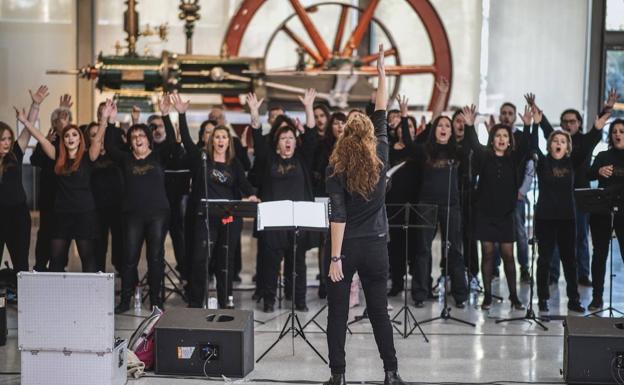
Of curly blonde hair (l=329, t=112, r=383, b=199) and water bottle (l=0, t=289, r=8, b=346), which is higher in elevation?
curly blonde hair (l=329, t=112, r=383, b=199)

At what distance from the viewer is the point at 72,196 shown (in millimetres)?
7262

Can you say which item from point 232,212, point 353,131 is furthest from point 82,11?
point 353,131

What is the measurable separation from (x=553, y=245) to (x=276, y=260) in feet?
7.12

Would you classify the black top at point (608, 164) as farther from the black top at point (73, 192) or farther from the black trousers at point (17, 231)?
the black trousers at point (17, 231)

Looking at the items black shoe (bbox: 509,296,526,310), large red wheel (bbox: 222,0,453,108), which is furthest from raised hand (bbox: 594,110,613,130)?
large red wheel (bbox: 222,0,453,108)

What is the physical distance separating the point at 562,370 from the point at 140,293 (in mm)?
3451

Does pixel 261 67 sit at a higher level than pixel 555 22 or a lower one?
lower

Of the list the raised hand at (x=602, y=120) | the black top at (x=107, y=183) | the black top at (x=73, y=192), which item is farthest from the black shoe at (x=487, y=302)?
the black top at (x=73, y=192)

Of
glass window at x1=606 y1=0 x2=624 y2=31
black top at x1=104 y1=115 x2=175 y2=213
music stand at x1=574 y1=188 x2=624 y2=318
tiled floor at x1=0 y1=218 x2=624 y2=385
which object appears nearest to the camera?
tiled floor at x1=0 y1=218 x2=624 y2=385

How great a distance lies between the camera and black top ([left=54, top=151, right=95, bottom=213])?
23.8ft

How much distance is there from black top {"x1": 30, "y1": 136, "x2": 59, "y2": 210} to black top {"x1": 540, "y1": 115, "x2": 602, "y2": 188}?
3.99 metres

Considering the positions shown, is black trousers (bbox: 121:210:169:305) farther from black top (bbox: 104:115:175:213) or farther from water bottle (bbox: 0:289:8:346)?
water bottle (bbox: 0:289:8:346)

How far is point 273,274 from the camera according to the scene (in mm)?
7730

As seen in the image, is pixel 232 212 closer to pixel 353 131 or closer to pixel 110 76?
pixel 353 131
